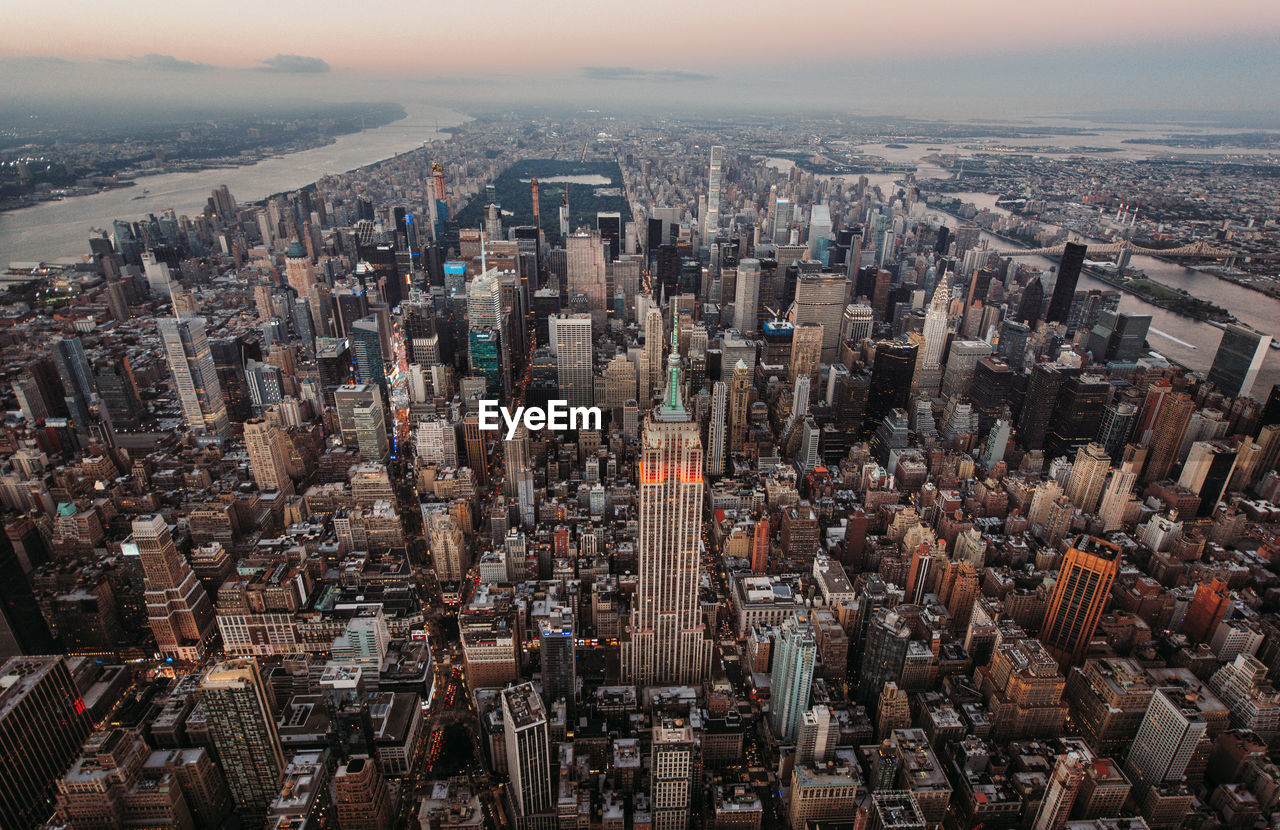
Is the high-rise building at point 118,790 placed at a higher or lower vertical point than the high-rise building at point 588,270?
lower

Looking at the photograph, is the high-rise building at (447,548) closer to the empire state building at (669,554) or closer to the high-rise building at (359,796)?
the empire state building at (669,554)

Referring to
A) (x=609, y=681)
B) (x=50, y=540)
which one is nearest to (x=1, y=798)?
(x=50, y=540)

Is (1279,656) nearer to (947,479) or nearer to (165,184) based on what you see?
(947,479)

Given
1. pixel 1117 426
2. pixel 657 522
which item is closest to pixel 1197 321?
pixel 1117 426

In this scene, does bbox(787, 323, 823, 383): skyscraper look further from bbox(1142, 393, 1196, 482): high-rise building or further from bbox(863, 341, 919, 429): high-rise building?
bbox(1142, 393, 1196, 482): high-rise building

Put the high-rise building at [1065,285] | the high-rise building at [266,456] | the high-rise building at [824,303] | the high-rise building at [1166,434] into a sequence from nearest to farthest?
the high-rise building at [266,456]
the high-rise building at [1166,434]
the high-rise building at [1065,285]
the high-rise building at [824,303]

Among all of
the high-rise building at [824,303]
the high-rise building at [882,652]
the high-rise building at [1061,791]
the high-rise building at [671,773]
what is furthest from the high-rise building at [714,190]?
the high-rise building at [1061,791]
